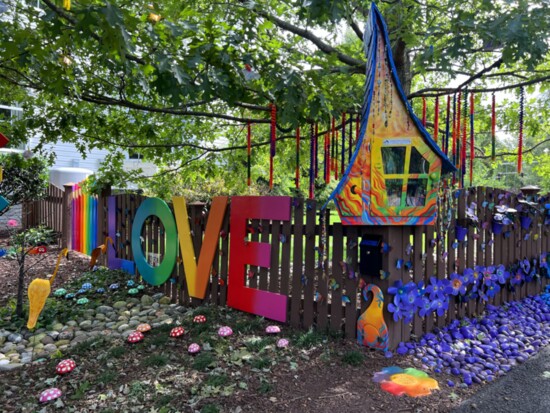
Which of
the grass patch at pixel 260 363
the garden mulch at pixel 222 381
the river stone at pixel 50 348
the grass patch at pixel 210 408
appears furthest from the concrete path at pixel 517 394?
the river stone at pixel 50 348

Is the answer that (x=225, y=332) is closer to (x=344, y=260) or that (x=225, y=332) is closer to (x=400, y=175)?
(x=344, y=260)

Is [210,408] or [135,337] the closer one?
[210,408]

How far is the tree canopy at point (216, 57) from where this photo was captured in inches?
136

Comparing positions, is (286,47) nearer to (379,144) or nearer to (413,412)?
(379,144)

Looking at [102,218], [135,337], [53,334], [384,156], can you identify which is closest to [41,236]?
[102,218]

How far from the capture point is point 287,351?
3730 millimetres

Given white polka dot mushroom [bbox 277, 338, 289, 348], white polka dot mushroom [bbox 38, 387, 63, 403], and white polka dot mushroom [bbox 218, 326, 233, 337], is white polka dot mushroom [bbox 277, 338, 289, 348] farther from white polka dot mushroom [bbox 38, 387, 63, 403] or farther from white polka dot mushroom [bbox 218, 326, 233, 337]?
white polka dot mushroom [bbox 38, 387, 63, 403]

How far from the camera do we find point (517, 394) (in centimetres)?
323

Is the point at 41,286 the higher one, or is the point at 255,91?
the point at 255,91

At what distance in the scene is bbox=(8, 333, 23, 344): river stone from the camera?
4367 mm

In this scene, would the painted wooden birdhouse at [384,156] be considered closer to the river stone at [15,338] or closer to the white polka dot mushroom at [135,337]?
the white polka dot mushroom at [135,337]

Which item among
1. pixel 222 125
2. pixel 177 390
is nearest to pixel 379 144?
pixel 177 390

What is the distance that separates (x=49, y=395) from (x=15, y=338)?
1717mm

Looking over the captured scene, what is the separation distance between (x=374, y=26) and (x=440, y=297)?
2635mm
